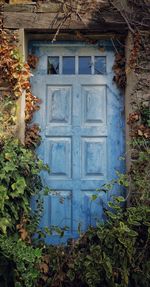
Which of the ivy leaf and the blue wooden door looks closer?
the ivy leaf

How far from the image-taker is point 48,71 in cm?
509

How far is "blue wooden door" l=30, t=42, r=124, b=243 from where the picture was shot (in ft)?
15.9

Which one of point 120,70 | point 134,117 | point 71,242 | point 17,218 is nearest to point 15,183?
point 17,218

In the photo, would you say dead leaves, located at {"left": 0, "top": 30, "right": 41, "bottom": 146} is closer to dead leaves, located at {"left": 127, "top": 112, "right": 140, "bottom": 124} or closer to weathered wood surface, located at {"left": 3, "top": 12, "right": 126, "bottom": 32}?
weathered wood surface, located at {"left": 3, "top": 12, "right": 126, "bottom": 32}

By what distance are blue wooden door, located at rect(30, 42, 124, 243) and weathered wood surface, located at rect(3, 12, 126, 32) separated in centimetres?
28

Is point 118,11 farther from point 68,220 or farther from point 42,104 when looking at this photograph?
point 68,220

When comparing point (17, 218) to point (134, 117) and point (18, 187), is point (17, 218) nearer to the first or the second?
point (18, 187)

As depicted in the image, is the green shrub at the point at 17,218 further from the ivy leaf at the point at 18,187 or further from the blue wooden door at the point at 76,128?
the blue wooden door at the point at 76,128

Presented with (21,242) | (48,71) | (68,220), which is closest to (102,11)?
(48,71)

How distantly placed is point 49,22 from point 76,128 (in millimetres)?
1259

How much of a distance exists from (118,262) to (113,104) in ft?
6.20

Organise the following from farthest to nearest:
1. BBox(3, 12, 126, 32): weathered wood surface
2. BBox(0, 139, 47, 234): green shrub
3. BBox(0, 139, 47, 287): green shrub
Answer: BBox(3, 12, 126, 32): weathered wood surface, BBox(0, 139, 47, 234): green shrub, BBox(0, 139, 47, 287): green shrub

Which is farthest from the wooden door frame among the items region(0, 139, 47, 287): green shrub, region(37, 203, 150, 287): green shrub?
region(37, 203, 150, 287): green shrub

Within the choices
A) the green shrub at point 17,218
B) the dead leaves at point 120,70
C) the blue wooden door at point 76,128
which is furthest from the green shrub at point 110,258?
the dead leaves at point 120,70
